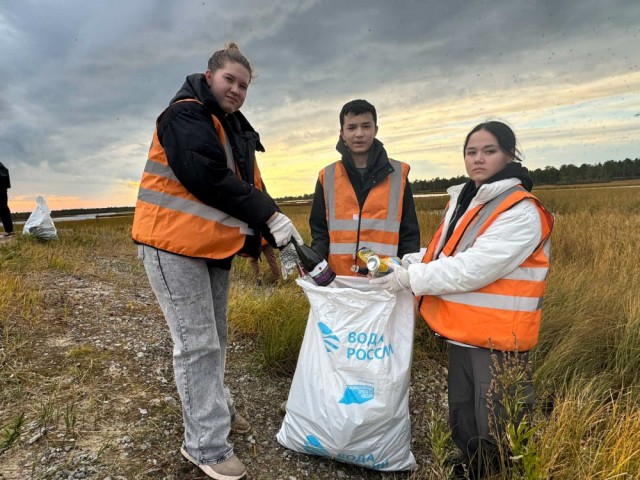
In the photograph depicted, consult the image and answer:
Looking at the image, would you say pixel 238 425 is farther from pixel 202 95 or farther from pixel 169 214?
pixel 202 95

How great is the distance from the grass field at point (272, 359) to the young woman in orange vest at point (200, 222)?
1.59 ft

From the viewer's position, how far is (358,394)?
77.2 inches

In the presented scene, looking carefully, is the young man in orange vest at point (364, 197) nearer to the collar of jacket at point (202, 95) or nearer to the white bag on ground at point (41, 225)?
the collar of jacket at point (202, 95)

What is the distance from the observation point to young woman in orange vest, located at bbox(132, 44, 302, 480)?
169 centimetres

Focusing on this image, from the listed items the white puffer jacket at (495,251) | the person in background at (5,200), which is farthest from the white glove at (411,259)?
the person in background at (5,200)

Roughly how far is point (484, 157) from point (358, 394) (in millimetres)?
1312

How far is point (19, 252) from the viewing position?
589 cm

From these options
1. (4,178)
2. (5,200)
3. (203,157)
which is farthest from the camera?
(5,200)

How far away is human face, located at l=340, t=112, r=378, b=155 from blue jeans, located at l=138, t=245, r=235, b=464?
3.99ft

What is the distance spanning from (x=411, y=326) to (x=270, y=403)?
122cm

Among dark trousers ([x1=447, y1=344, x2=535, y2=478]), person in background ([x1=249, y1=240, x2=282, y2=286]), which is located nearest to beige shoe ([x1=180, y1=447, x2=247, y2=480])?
dark trousers ([x1=447, y1=344, x2=535, y2=478])

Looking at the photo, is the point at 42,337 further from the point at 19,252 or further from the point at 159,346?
the point at 19,252

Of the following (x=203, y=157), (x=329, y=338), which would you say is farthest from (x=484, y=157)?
(x=203, y=157)

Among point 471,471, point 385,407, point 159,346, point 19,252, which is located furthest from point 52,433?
point 19,252
